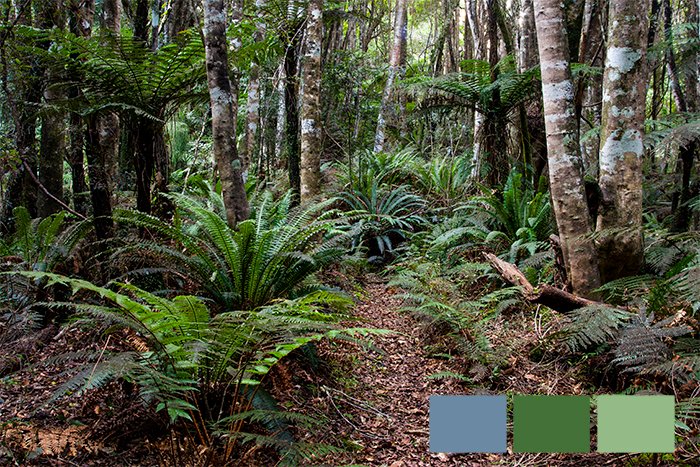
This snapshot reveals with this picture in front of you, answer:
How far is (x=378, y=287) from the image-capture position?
Result: 6.21m

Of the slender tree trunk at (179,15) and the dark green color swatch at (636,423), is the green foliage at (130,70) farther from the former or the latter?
the slender tree trunk at (179,15)

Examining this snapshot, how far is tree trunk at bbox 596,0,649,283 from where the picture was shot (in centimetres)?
374

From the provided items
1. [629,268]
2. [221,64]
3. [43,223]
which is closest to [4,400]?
[43,223]

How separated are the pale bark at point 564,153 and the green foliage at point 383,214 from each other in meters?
3.49

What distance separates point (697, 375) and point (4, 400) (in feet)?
11.9

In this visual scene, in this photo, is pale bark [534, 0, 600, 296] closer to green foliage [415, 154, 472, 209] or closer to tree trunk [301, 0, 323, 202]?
tree trunk [301, 0, 323, 202]

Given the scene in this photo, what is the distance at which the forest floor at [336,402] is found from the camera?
2.13m

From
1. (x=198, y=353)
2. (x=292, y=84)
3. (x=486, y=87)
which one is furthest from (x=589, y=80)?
(x=198, y=353)

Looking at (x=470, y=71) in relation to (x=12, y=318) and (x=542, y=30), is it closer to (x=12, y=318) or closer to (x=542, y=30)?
(x=542, y=30)

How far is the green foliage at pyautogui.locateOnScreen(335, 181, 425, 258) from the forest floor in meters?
3.32

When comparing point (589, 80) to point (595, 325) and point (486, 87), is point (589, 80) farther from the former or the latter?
point (595, 325)

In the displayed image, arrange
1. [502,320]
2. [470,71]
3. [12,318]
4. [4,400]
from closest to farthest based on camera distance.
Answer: [4,400] < [12,318] < [502,320] < [470,71]

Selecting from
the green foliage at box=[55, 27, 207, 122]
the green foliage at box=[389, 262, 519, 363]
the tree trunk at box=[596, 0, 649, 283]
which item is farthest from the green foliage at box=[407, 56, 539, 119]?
the green foliage at box=[55, 27, 207, 122]

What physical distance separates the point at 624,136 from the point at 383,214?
410 centimetres
